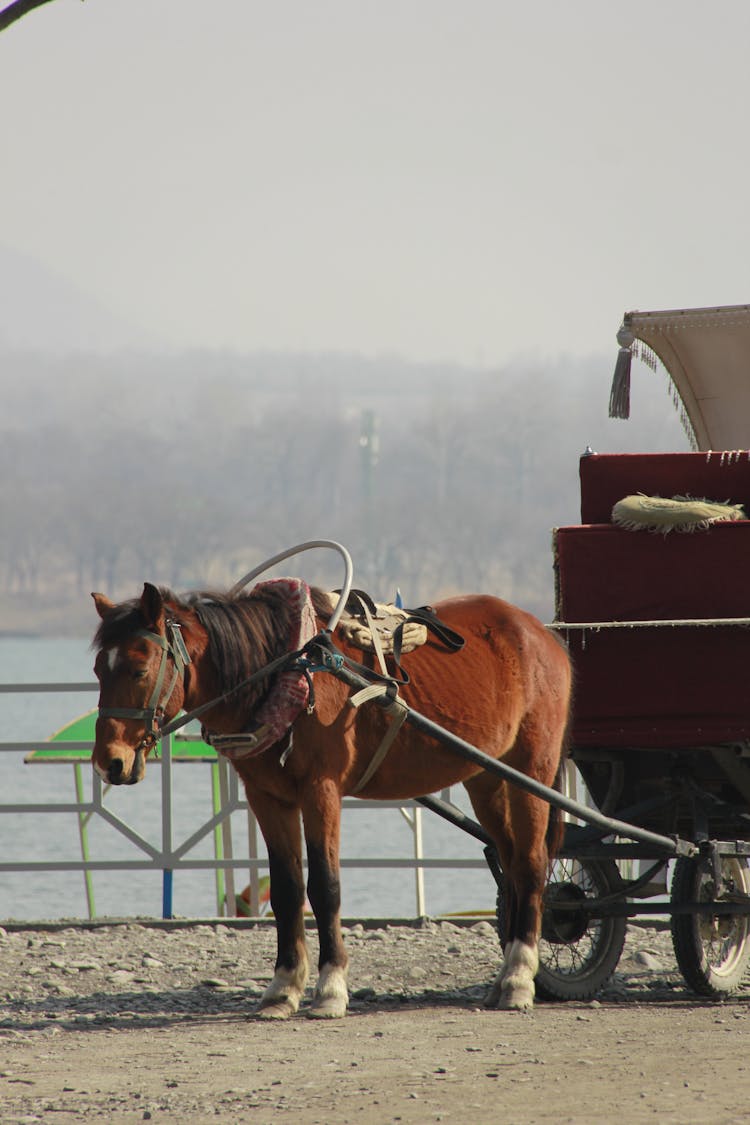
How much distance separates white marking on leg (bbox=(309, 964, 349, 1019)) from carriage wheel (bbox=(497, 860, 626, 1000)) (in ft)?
3.39

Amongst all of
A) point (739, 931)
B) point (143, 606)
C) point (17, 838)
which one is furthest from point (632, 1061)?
point (17, 838)

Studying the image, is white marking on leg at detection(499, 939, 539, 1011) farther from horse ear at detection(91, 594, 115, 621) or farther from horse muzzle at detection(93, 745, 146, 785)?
horse ear at detection(91, 594, 115, 621)

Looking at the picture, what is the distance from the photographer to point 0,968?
8.97 metres

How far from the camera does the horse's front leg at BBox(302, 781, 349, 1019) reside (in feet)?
23.5

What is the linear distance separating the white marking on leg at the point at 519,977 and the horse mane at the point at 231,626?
181cm

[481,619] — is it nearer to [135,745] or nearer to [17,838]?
[135,745]

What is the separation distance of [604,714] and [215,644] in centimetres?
211

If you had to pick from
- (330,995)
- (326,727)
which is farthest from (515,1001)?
(326,727)

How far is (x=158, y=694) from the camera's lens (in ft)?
22.6

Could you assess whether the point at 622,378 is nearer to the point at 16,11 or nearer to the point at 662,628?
the point at 662,628

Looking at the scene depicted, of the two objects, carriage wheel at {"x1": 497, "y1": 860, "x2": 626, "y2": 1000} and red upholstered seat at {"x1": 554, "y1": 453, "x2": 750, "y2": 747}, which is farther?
carriage wheel at {"x1": 497, "y1": 860, "x2": 626, "y2": 1000}

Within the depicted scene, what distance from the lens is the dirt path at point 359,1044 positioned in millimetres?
5609

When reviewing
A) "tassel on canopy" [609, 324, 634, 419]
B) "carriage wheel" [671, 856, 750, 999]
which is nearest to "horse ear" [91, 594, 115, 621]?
"carriage wheel" [671, 856, 750, 999]

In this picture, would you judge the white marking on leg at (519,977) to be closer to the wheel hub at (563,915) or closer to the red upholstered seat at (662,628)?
the wheel hub at (563,915)
